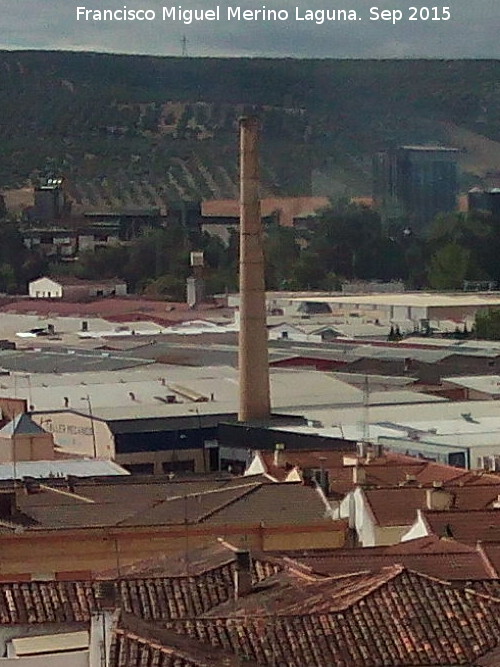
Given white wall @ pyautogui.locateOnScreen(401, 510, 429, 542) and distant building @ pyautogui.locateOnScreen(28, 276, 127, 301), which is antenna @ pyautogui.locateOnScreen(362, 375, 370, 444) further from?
distant building @ pyautogui.locateOnScreen(28, 276, 127, 301)

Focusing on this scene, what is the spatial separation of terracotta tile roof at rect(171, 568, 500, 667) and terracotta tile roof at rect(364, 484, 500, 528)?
24.0 ft

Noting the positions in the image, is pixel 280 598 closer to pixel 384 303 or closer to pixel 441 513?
pixel 441 513

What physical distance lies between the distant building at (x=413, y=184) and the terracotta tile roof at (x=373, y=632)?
10913 cm

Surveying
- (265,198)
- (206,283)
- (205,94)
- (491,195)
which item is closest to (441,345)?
(206,283)

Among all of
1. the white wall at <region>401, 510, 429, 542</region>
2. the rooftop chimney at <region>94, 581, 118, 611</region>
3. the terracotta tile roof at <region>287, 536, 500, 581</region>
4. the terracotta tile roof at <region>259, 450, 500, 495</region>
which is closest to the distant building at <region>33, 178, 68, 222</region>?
the terracotta tile roof at <region>259, 450, 500, 495</region>

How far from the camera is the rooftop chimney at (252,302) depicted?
1363 inches

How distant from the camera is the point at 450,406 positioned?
112 feet

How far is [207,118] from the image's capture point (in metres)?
142

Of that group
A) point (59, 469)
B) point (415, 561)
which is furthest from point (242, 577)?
point (59, 469)

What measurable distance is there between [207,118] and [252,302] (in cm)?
10718

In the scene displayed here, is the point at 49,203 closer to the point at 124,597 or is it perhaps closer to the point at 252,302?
the point at 252,302

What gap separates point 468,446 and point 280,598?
15.9m

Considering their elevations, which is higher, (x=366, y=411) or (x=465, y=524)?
(x=465, y=524)

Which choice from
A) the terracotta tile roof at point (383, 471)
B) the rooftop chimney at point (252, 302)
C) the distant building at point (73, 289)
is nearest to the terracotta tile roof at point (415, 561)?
the terracotta tile roof at point (383, 471)
